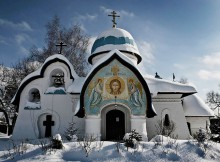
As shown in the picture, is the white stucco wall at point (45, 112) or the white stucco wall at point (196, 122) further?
the white stucco wall at point (196, 122)

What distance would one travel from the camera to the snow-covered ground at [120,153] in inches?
273

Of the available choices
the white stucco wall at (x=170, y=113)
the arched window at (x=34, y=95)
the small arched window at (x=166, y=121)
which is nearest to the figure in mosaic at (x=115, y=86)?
the white stucco wall at (x=170, y=113)

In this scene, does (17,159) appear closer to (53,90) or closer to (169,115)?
(53,90)

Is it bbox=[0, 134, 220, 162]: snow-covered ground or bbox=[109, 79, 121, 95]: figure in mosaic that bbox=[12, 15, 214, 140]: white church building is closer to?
bbox=[109, 79, 121, 95]: figure in mosaic

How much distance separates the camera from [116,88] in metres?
11.1

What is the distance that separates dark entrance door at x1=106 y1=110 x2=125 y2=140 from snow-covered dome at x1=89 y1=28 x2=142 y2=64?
4.44 m

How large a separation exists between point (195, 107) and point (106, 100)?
21.6 ft

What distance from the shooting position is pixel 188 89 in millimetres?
13070

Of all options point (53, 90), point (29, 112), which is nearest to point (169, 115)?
point (53, 90)

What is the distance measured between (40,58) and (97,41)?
7.31 m

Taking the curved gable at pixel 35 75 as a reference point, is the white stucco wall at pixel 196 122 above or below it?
below

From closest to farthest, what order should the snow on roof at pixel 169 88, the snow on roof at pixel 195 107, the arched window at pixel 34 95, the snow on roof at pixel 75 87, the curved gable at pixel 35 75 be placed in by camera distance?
1. the snow on roof at pixel 75 87
2. the snow on roof at pixel 169 88
3. the curved gable at pixel 35 75
4. the arched window at pixel 34 95
5. the snow on roof at pixel 195 107

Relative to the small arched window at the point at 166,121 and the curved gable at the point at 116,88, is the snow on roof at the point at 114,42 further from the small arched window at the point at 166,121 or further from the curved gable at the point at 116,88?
the small arched window at the point at 166,121

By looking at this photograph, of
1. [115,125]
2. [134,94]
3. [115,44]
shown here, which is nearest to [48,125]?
[115,125]
